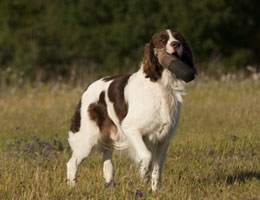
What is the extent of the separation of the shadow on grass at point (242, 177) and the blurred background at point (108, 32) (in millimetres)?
15959

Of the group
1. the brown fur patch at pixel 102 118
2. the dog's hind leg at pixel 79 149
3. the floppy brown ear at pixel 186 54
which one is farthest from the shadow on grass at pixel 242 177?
the dog's hind leg at pixel 79 149

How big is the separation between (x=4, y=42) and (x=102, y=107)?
18697 mm

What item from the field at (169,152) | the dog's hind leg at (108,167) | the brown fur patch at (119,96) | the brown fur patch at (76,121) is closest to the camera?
the field at (169,152)

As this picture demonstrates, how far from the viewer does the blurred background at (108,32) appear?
23828mm

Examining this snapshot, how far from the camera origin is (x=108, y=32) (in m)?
25.0

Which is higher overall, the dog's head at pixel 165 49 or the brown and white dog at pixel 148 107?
the dog's head at pixel 165 49

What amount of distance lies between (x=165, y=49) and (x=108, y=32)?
1866cm

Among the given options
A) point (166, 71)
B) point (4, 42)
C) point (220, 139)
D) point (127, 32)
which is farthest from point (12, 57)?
point (166, 71)

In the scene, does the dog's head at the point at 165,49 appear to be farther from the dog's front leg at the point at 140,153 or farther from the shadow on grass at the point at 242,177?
the shadow on grass at the point at 242,177

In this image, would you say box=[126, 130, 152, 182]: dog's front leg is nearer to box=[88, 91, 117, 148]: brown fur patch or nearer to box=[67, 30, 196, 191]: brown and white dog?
box=[67, 30, 196, 191]: brown and white dog

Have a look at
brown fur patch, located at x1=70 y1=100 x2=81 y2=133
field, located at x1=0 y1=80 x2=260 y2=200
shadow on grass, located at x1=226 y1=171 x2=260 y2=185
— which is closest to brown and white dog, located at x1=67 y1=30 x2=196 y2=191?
field, located at x1=0 y1=80 x2=260 y2=200

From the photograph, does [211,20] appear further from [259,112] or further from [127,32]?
[259,112]

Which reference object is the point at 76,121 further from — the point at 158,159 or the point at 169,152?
the point at 169,152

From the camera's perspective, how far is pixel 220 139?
897cm
